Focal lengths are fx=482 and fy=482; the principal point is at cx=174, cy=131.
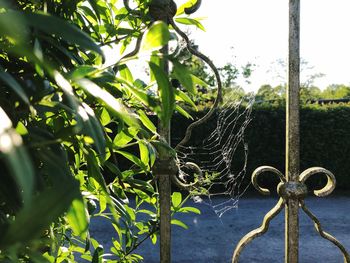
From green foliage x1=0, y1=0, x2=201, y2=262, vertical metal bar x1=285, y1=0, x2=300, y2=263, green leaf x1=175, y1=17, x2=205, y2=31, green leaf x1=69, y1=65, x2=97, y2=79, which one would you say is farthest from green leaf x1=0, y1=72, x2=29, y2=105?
vertical metal bar x1=285, y1=0, x2=300, y2=263

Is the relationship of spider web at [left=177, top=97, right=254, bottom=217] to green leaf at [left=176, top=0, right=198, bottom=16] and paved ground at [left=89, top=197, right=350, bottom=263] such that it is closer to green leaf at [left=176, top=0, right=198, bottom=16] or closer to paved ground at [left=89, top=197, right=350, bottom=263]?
paved ground at [left=89, top=197, right=350, bottom=263]

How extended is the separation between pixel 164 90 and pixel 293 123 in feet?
2.69

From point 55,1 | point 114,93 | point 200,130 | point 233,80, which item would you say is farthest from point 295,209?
point 233,80

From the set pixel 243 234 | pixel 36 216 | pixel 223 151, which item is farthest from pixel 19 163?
pixel 243 234

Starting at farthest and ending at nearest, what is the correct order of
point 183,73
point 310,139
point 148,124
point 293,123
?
point 310,139, point 293,123, point 148,124, point 183,73

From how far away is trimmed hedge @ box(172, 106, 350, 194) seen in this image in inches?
365

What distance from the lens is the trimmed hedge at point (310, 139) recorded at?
9.28m

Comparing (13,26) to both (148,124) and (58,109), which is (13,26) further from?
(148,124)

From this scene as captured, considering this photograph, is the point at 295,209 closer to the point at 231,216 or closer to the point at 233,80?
the point at 231,216

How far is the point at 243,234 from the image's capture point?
20.7ft

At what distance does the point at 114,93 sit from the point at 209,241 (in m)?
5.32

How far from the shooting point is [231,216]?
749 centimetres

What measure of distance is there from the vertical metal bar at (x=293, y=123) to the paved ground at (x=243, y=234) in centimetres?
391

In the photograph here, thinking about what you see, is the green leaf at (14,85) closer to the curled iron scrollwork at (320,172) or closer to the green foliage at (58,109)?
the green foliage at (58,109)
